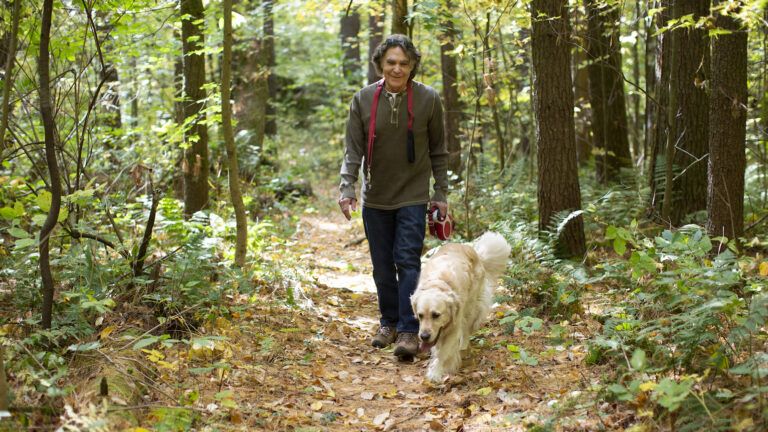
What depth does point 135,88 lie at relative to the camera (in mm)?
11805

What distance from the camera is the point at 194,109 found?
737 cm

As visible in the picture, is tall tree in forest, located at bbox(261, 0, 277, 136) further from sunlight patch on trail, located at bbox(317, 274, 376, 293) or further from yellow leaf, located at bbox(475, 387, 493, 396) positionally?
yellow leaf, located at bbox(475, 387, 493, 396)

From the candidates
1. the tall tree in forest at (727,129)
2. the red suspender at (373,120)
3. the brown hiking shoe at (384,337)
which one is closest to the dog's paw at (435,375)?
the brown hiking shoe at (384,337)

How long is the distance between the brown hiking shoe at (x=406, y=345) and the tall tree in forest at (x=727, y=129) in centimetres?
267

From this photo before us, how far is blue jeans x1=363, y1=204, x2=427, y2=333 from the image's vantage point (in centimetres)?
513

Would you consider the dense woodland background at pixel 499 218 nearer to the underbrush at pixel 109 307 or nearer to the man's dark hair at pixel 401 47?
the underbrush at pixel 109 307

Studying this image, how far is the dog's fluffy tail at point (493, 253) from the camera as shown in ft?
18.5

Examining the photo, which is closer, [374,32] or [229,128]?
[229,128]

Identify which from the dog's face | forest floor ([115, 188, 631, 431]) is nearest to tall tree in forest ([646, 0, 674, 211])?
forest floor ([115, 188, 631, 431])

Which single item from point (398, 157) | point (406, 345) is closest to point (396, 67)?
point (398, 157)

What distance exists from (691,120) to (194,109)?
Answer: 5.66 m

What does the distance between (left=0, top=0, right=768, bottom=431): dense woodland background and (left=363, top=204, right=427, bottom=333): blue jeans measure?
987 millimetres

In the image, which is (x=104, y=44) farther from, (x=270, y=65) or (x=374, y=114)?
(x=270, y=65)

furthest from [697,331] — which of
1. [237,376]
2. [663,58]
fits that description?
[663,58]
